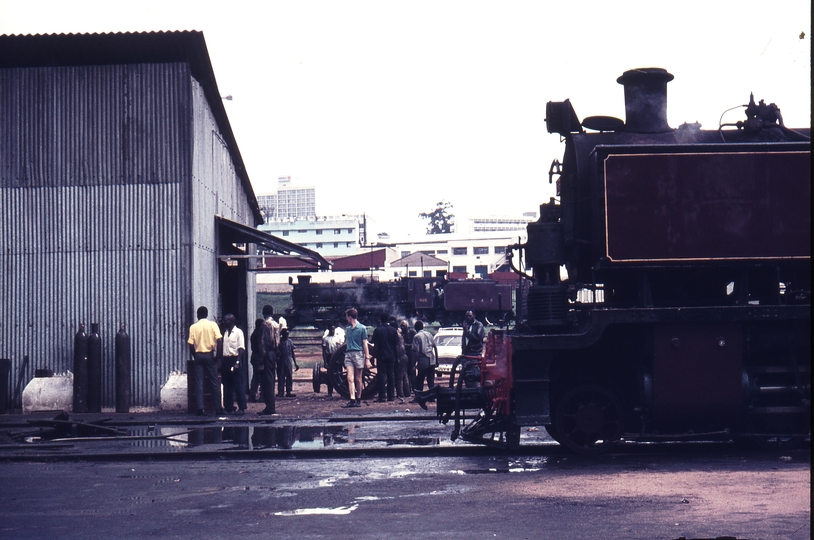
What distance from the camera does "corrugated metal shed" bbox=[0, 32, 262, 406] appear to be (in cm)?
1627

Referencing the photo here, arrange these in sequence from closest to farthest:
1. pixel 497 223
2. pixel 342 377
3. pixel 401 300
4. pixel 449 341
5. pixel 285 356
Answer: pixel 342 377 < pixel 285 356 < pixel 449 341 < pixel 401 300 < pixel 497 223

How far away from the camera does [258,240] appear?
18781mm

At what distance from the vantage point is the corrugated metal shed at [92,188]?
1627cm

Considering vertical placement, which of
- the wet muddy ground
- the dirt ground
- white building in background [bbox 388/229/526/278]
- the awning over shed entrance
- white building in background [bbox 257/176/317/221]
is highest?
white building in background [bbox 257/176/317/221]

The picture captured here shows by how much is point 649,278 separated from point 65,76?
38.5ft

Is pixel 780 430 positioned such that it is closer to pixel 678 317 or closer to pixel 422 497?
pixel 678 317

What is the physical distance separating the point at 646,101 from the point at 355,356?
7820 millimetres

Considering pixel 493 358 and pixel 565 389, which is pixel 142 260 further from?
pixel 565 389

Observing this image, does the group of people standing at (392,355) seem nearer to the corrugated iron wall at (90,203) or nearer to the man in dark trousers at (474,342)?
the man in dark trousers at (474,342)

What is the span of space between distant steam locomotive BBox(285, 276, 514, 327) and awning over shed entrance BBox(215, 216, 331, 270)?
77.1 feet

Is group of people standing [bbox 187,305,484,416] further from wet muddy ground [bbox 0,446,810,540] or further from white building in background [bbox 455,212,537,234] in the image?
white building in background [bbox 455,212,537,234]

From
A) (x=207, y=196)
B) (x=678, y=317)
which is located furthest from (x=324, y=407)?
(x=678, y=317)

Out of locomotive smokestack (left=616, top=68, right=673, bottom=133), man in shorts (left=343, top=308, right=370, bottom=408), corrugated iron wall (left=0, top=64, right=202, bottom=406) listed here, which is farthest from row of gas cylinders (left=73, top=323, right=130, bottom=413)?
locomotive smokestack (left=616, top=68, right=673, bottom=133)

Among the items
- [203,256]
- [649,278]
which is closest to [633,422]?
[649,278]
